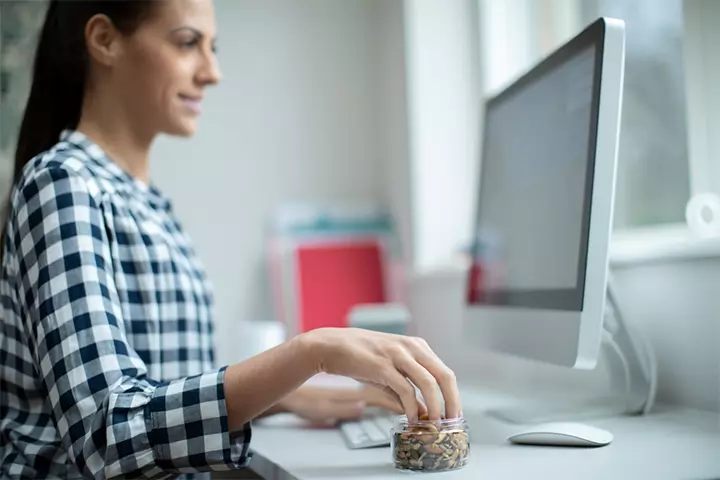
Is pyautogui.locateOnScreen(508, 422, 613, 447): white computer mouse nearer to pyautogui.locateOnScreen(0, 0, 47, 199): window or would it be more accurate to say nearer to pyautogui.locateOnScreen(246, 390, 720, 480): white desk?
pyautogui.locateOnScreen(246, 390, 720, 480): white desk

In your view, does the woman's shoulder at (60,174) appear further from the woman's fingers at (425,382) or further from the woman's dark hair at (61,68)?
the woman's fingers at (425,382)

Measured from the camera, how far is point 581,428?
3.01ft

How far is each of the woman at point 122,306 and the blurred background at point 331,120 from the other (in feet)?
2.46

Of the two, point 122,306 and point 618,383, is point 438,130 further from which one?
point 122,306

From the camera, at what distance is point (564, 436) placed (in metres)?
0.89

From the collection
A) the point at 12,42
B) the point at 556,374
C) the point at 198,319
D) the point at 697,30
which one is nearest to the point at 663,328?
the point at 556,374

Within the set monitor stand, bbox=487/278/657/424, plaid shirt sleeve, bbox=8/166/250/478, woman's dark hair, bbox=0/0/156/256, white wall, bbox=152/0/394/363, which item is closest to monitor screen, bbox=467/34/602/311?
monitor stand, bbox=487/278/657/424

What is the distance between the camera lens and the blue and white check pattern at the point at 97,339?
32.8 inches

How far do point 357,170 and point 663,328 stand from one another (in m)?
1.21

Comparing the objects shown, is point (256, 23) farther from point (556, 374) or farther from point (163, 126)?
point (556, 374)

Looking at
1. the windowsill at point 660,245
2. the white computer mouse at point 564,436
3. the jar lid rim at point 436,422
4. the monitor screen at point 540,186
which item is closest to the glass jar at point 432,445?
the jar lid rim at point 436,422

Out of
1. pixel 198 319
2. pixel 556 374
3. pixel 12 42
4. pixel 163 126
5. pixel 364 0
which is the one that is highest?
pixel 364 0

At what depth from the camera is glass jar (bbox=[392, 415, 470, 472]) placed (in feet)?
2.61

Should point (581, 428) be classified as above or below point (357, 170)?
below
